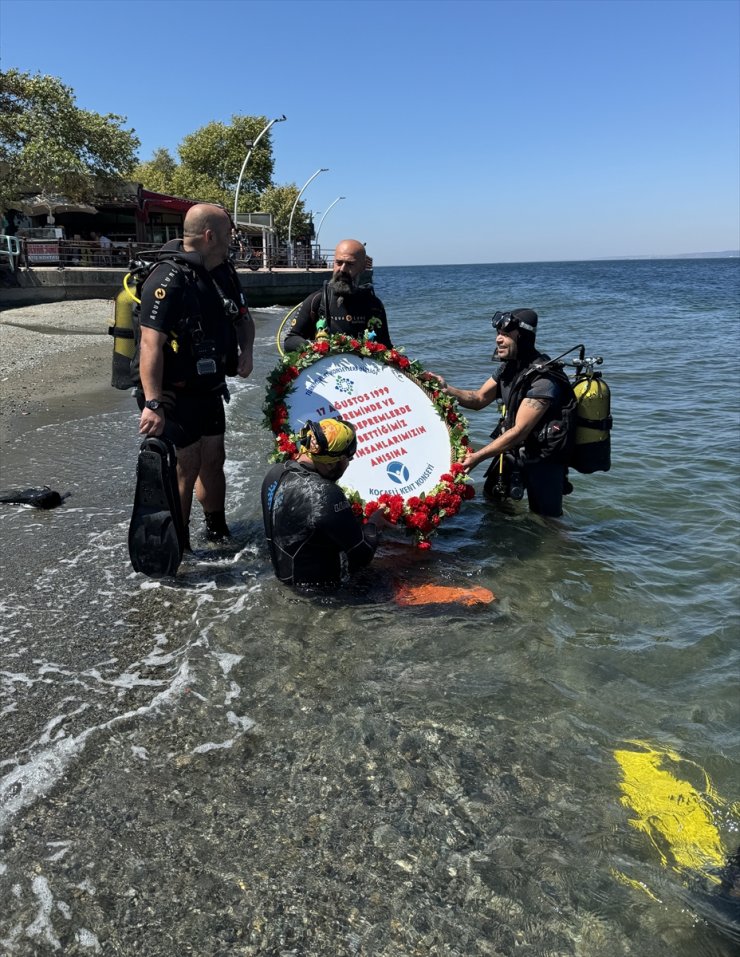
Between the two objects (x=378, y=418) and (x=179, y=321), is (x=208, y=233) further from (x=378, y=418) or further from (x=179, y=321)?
(x=378, y=418)

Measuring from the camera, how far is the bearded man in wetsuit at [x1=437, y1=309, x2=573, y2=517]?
17.6 feet

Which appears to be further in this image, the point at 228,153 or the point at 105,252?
the point at 228,153

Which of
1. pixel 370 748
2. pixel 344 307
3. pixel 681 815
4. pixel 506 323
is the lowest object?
pixel 681 815

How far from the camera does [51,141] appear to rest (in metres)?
33.9

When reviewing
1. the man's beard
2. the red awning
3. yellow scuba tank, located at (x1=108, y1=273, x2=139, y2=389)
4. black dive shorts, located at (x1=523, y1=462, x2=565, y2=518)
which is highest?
the red awning

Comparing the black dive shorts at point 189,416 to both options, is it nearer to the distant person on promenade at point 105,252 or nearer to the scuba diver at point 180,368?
the scuba diver at point 180,368

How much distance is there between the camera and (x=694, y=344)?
70.5ft

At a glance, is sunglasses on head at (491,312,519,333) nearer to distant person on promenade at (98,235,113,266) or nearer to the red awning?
distant person on promenade at (98,235,113,266)

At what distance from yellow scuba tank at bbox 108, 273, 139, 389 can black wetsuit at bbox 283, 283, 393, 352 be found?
1.33m

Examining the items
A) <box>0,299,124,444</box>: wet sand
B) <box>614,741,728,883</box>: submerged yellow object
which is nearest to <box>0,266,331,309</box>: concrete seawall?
<box>0,299,124,444</box>: wet sand

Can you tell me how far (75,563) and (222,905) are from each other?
130 inches

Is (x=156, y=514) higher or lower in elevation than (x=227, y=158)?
lower

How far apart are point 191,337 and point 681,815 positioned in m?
3.91

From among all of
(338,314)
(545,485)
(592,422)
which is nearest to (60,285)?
(338,314)
